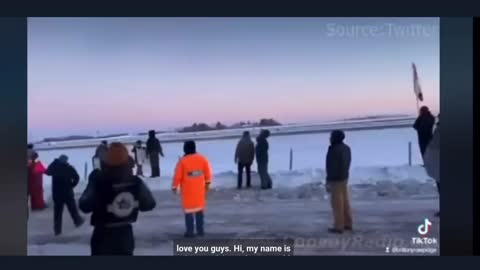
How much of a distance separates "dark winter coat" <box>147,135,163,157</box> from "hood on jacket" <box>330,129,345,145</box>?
66.3 inches

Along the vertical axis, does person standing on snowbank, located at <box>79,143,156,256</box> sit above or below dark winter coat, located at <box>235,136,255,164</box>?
below

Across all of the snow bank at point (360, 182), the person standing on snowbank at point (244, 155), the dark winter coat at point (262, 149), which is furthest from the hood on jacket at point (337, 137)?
the person standing on snowbank at point (244, 155)

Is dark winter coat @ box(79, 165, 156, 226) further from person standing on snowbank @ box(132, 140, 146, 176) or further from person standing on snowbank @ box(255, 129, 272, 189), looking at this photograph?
person standing on snowbank @ box(255, 129, 272, 189)

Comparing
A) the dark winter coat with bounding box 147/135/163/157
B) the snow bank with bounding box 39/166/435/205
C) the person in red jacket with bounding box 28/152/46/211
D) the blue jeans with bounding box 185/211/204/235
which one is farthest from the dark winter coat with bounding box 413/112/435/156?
the person in red jacket with bounding box 28/152/46/211

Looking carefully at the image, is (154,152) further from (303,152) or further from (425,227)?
(425,227)

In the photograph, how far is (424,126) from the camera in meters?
10.2

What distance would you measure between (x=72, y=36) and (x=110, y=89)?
0.64m

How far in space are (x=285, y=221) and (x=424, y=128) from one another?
1.64 metres

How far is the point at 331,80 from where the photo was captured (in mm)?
10320

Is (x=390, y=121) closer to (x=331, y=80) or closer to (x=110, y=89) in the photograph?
(x=331, y=80)

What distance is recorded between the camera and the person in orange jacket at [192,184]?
1021cm

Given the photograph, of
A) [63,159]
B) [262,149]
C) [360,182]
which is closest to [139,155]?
[63,159]

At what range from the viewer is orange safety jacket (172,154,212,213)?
33.5 ft

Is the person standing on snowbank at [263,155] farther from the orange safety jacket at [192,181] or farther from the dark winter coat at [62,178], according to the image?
the dark winter coat at [62,178]
